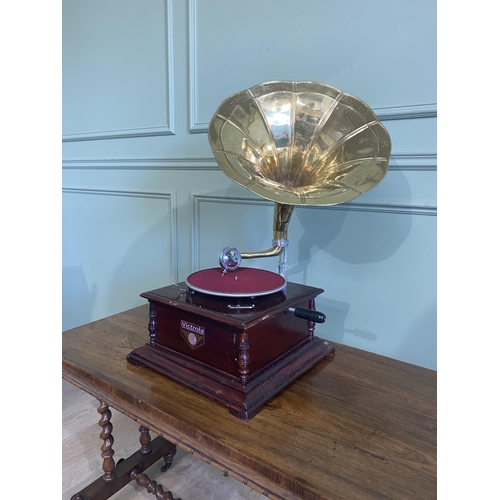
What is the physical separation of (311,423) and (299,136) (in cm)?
67

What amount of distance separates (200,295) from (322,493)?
0.43 meters

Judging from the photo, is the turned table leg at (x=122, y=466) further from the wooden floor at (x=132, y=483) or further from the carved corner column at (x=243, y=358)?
the carved corner column at (x=243, y=358)

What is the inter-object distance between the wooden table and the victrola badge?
0.09m

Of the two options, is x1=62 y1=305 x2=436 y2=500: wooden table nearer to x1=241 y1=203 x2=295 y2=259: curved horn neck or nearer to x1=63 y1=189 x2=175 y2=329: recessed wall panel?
x1=241 y1=203 x2=295 y2=259: curved horn neck

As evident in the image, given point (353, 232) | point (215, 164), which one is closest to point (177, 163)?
point (215, 164)

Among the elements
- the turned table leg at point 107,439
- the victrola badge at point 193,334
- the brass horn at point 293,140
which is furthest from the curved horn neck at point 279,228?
the turned table leg at point 107,439

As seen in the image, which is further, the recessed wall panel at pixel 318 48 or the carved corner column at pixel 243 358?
the recessed wall panel at pixel 318 48

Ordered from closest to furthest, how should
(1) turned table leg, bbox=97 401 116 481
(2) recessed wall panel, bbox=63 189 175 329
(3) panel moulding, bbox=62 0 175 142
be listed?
(1) turned table leg, bbox=97 401 116 481 < (3) panel moulding, bbox=62 0 175 142 < (2) recessed wall panel, bbox=63 189 175 329

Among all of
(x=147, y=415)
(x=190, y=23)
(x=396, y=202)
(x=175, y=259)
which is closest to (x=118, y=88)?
(x=190, y=23)

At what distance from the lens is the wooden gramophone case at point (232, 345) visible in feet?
2.24

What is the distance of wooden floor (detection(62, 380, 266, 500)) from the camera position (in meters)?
1.16

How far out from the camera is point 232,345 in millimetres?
693

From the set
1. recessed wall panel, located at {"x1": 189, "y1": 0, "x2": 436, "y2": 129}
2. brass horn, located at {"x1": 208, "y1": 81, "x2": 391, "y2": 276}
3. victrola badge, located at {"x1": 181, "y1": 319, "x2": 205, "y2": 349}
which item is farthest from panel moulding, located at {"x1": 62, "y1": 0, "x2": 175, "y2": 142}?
victrola badge, located at {"x1": 181, "y1": 319, "x2": 205, "y2": 349}
